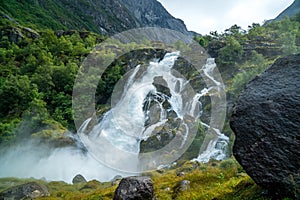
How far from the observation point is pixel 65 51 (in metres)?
60.8

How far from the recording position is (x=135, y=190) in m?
8.86

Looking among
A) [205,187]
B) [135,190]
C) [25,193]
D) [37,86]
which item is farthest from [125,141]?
[135,190]

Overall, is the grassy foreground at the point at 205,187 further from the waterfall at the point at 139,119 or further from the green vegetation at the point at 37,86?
the green vegetation at the point at 37,86

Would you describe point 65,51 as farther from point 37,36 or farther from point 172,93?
point 172,93

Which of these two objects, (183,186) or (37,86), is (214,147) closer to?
(183,186)

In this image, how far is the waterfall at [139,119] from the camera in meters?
28.8

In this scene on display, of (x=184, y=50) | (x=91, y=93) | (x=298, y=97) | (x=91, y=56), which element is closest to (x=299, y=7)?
(x=184, y=50)

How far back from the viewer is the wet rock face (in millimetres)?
5293

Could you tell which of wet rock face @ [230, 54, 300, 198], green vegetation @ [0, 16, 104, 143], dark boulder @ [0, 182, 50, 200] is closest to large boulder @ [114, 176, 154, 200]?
wet rock face @ [230, 54, 300, 198]

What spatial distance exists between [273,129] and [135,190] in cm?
508

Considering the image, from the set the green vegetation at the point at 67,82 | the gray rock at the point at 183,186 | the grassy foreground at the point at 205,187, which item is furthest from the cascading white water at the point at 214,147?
the gray rock at the point at 183,186

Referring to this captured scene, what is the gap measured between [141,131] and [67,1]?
154 metres

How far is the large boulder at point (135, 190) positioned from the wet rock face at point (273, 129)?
4008 mm

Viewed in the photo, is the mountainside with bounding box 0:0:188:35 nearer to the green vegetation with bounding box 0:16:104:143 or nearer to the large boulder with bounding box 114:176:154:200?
the green vegetation with bounding box 0:16:104:143
